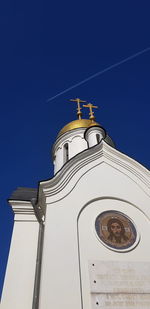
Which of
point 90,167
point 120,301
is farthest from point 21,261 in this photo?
point 90,167

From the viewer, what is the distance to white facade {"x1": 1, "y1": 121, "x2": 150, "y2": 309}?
509 cm

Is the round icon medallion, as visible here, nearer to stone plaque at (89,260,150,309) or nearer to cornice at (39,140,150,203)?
stone plaque at (89,260,150,309)

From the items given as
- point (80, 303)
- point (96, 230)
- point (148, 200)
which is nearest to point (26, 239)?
point (96, 230)

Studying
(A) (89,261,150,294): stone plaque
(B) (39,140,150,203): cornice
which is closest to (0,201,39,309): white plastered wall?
(B) (39,140,150,203): cornice

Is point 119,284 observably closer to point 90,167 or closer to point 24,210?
point 90,167

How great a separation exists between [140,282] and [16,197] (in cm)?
504

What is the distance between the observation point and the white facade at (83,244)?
5086 millimetres

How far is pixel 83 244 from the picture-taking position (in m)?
5.95

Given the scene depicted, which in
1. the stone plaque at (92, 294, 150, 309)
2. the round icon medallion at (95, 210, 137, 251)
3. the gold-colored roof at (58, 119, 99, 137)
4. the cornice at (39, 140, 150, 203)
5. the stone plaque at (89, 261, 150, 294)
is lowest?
the stone plaque at (92, 294, 150, 309)

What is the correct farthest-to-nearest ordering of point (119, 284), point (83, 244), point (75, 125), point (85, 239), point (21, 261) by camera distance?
point (75, 125) → point (21, 261) → point (85, 239) → point (83, 244) → point (119, 284)

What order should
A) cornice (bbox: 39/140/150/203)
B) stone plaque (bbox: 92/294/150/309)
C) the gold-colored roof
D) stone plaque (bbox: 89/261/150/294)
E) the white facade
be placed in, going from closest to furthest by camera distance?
1. stone plaque (bbox: 92/294/150/309)
2. the white facade
3. stone plaque (bbox: 89/261/150/294)
4. cornice (bbox: 39/140/150/203)
5. the gold-colored roof

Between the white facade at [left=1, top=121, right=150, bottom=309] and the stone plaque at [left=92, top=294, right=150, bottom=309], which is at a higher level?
the white facade at [left=1, top=121, right=150, bottom=309]

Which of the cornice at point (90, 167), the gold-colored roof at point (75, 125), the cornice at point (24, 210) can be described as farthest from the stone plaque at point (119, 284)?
the gold-colored roof at point (75, 125)

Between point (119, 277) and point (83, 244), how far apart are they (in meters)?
1.12
